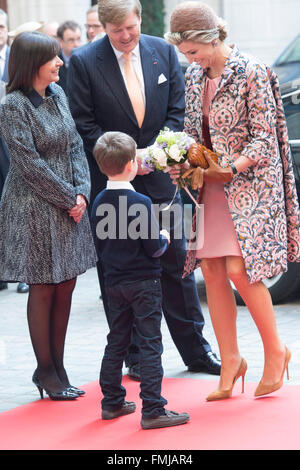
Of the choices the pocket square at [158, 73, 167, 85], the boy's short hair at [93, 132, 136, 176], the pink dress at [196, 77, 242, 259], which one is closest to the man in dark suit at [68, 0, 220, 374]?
the pocket square at [158, 73, 167, 85]

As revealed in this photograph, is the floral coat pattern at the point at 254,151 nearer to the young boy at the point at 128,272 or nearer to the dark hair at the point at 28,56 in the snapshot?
the young boy at the point at 128,272

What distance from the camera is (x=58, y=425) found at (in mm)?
4844

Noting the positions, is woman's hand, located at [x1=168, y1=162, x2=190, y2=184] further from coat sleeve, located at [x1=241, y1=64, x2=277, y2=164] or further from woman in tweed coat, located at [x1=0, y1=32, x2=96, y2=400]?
woman in tweed coat, located at [x1=0, y1=32, x2=96, y2=400]

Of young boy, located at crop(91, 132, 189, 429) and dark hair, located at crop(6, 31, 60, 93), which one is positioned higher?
dark hair, located at crop(6, 31, 60, 93)

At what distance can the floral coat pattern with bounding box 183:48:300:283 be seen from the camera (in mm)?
4793

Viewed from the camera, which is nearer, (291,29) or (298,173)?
(298,173)

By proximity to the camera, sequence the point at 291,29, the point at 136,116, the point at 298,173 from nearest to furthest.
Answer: the point at 136,116 → the point at 298,173 → the point at 291,29

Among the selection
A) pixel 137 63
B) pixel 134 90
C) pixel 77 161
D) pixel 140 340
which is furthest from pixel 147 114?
pixel 140 340

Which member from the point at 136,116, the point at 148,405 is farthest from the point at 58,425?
the point at 136,116

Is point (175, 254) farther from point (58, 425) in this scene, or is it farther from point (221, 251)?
point (58, 425)

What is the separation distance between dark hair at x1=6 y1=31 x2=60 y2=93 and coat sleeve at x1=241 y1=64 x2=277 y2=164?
1.15 meters

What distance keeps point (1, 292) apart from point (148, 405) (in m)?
4.66

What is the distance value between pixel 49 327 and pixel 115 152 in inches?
49.6

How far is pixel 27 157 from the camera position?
515 centimetres
